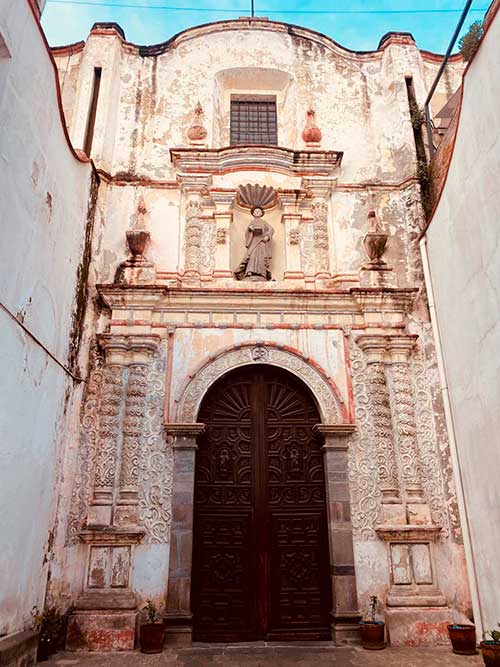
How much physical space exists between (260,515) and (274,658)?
1608 millimetres

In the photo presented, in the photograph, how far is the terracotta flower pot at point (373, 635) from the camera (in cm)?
608

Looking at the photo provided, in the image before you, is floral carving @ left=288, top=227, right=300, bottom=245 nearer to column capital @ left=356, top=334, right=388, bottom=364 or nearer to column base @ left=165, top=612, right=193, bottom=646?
column capital @ left=356, top=334, right=388, bottom=364

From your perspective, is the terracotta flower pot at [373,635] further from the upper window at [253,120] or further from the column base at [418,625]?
the upper window at [253,120]

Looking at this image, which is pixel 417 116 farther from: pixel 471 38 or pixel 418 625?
pixel 418 625

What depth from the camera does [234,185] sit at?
8789 mm

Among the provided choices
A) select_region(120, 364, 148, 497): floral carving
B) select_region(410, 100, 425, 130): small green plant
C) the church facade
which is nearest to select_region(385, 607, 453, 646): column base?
the church facade

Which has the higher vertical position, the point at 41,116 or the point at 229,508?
the point at 41,116

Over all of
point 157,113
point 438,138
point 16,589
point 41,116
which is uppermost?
point 157,113

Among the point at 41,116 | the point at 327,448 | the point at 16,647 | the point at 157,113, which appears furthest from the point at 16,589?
the point at 157,113

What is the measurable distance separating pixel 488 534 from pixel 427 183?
5379mm

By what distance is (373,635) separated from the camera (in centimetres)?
611

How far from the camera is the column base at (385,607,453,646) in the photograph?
6195 millimetres

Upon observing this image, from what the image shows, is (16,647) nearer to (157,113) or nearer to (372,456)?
(372,456)

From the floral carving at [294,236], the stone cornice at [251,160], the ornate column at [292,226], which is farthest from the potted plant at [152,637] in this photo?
the stone cornice at [251,160]
